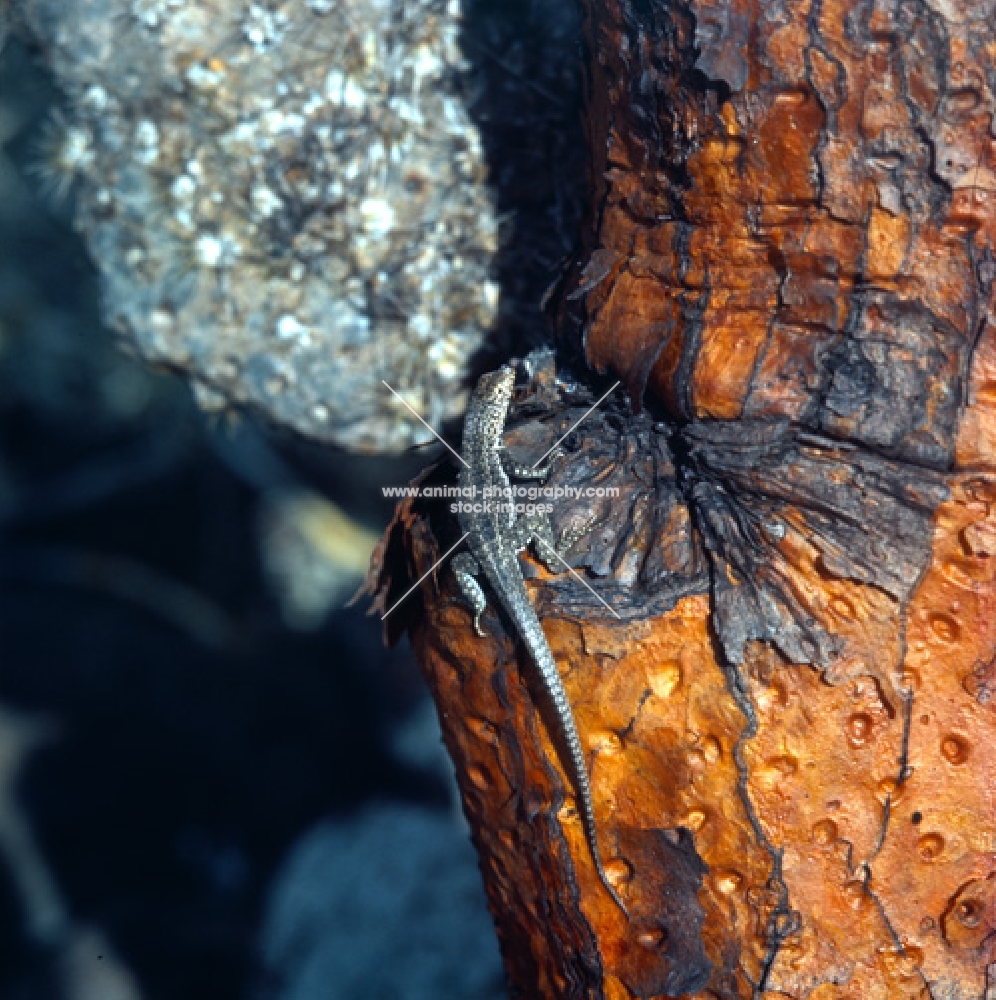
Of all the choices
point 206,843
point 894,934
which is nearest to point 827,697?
point 894,934

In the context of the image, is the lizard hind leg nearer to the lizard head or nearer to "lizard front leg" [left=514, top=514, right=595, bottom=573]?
"lizard front leg" [left=514, top=514, right=595, bottom=573]

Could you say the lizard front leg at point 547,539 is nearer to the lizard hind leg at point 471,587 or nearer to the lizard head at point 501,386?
the lizard hind leg at point 471,587

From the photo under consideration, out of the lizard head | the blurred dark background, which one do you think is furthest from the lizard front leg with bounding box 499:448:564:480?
the blurred dark background

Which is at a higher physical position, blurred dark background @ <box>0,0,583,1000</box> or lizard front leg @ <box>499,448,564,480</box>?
lizard front leg @ <box>499,448,564,480</box>

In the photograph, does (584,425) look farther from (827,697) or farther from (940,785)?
(940,785)

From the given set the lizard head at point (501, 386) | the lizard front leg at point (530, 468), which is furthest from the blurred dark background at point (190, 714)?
the lizard front leg at point (530, 468)

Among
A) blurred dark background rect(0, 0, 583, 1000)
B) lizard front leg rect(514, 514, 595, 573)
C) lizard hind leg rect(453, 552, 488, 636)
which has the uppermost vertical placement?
lizard front leg rect(514, 514, 595, 573)

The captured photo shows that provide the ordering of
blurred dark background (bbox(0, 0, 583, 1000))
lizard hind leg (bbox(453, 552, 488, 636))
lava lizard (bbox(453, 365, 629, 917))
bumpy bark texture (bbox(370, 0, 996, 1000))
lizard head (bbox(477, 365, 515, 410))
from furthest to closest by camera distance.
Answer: blurred dark background (bbox(0, 0, 583, 1000)), lizard head (bbox(477, 365, 515, 410)), lizard hind leg (bbox(453, 552, 488, 636)), lava lizard (bbox(453, 365, 629, 917)), bumpy bark texture (bbox(370, 0, 996, 1000))
